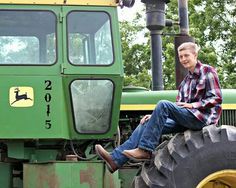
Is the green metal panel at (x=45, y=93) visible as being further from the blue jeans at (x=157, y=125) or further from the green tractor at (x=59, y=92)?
the blue jeans at (x=157, y=125)

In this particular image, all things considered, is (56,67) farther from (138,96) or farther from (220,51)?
(220,51)

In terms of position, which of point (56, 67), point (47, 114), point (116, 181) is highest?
point (56, 67)

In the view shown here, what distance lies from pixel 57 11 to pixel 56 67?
0.61 metres

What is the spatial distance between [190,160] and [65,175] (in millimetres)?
1359

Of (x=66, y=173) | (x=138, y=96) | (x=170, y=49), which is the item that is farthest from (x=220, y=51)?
(x=66, y=173)

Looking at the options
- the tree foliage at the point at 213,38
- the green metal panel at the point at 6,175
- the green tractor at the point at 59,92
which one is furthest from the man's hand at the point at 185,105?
the tree foliage at the point at 213,38

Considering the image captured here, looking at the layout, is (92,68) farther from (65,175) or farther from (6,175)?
(6,175)

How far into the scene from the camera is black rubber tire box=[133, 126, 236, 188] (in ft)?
17.0

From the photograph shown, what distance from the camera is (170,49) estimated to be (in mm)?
20297

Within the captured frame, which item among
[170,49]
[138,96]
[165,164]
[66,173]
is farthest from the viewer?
[170,49]

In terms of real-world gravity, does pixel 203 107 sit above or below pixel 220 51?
below

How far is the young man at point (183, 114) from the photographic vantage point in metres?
5.28

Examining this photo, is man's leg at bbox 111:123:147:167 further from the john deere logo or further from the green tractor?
the john deere logo

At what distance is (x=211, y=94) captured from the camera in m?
5.42
